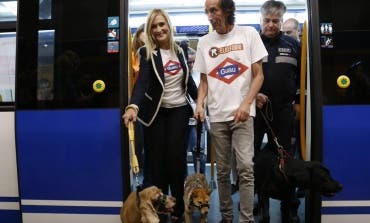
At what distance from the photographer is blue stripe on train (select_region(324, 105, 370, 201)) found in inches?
104

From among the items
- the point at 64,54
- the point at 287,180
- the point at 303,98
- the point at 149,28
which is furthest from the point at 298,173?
the point at 64,54

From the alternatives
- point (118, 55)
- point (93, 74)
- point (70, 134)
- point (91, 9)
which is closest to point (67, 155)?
point (70, 134)

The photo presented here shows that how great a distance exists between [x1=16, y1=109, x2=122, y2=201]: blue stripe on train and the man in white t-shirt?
→ 2.45 feet

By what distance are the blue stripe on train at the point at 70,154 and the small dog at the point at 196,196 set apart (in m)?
0.53

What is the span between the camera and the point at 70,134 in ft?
9.26

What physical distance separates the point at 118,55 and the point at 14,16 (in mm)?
928

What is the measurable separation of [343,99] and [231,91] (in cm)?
82

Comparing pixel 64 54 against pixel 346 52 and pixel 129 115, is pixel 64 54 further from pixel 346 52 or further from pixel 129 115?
pixel 346 52

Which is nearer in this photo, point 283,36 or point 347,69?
point 347,69

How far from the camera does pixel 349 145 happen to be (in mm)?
2648

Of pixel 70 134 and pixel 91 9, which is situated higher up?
pixel 91 9

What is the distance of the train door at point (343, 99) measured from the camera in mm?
2643

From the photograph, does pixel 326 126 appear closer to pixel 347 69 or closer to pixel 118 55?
pixel 347 69

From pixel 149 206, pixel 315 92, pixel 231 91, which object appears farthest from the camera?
pixel 315 92
